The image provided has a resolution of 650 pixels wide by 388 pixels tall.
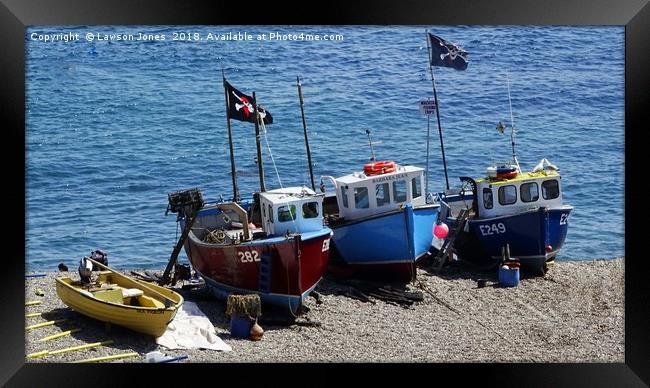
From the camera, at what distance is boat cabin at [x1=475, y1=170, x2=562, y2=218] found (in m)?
23.6

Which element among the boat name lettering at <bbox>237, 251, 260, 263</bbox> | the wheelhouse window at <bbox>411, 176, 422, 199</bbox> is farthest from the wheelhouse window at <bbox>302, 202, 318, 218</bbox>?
the wheelhouse window at <bbox>411, 176, 422, 199</bbox>

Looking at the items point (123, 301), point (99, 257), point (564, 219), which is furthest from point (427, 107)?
point (123, 301)

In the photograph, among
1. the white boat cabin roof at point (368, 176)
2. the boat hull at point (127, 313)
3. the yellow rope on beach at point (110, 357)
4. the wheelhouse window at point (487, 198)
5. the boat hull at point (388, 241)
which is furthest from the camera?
the wheelhouse window at point (487, 198)

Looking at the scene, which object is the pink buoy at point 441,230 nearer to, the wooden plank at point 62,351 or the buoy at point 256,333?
the buoy at point 256,333

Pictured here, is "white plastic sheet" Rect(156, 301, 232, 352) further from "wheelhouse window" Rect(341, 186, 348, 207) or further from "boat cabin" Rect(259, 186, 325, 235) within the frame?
"wheelhouse window" Rect(341, 186, 348, 207)

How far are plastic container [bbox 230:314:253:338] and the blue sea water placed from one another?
10.4 ft

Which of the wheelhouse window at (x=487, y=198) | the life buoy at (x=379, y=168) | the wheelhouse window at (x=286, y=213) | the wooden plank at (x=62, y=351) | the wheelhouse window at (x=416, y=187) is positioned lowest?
the wooden plank at (x=62, y=351)

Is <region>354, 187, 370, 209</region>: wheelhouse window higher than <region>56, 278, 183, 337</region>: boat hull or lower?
higher

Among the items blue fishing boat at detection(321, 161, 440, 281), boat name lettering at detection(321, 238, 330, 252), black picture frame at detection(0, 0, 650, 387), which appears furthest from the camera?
blue fishing boat at detection(321, 161, 440, 281)

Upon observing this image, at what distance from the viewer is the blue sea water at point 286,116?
21.5m

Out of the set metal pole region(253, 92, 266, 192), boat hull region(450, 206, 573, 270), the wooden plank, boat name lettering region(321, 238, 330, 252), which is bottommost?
the wooden plank

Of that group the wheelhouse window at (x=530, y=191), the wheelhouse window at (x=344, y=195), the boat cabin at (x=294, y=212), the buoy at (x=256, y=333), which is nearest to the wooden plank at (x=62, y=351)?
the buoy at (x=256, y=333)
